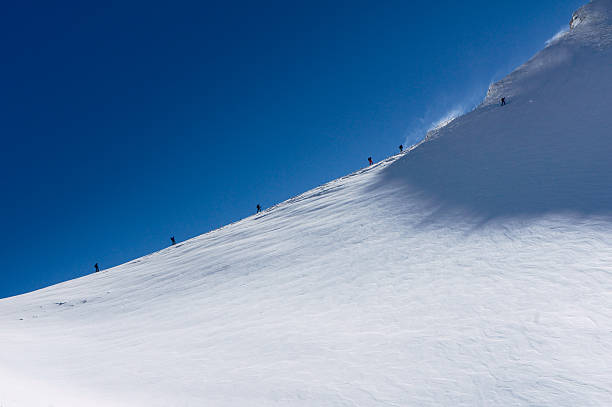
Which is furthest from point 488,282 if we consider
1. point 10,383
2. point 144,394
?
point 10,383

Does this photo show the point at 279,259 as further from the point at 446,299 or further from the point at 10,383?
the point at 10,383

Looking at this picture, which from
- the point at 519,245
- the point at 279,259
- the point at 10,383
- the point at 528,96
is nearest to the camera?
the point at 10,383

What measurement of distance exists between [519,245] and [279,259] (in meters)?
7.23

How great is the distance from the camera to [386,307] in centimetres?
740

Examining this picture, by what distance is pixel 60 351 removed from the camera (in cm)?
896

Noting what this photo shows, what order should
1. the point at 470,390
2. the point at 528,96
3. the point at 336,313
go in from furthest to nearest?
the point at 528,96, the point at 336,313, the point at 470,390

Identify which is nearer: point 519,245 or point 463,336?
point 463,336

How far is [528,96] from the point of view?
2330cm

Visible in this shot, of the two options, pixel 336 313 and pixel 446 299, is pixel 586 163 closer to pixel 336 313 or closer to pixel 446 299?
pixel 446 299

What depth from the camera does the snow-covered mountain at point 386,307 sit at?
4922 mm

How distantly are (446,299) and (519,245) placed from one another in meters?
2.98

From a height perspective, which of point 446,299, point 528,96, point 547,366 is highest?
point 528,96

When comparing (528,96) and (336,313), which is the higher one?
(528,96)

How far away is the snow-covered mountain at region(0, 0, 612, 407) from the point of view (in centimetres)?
492
